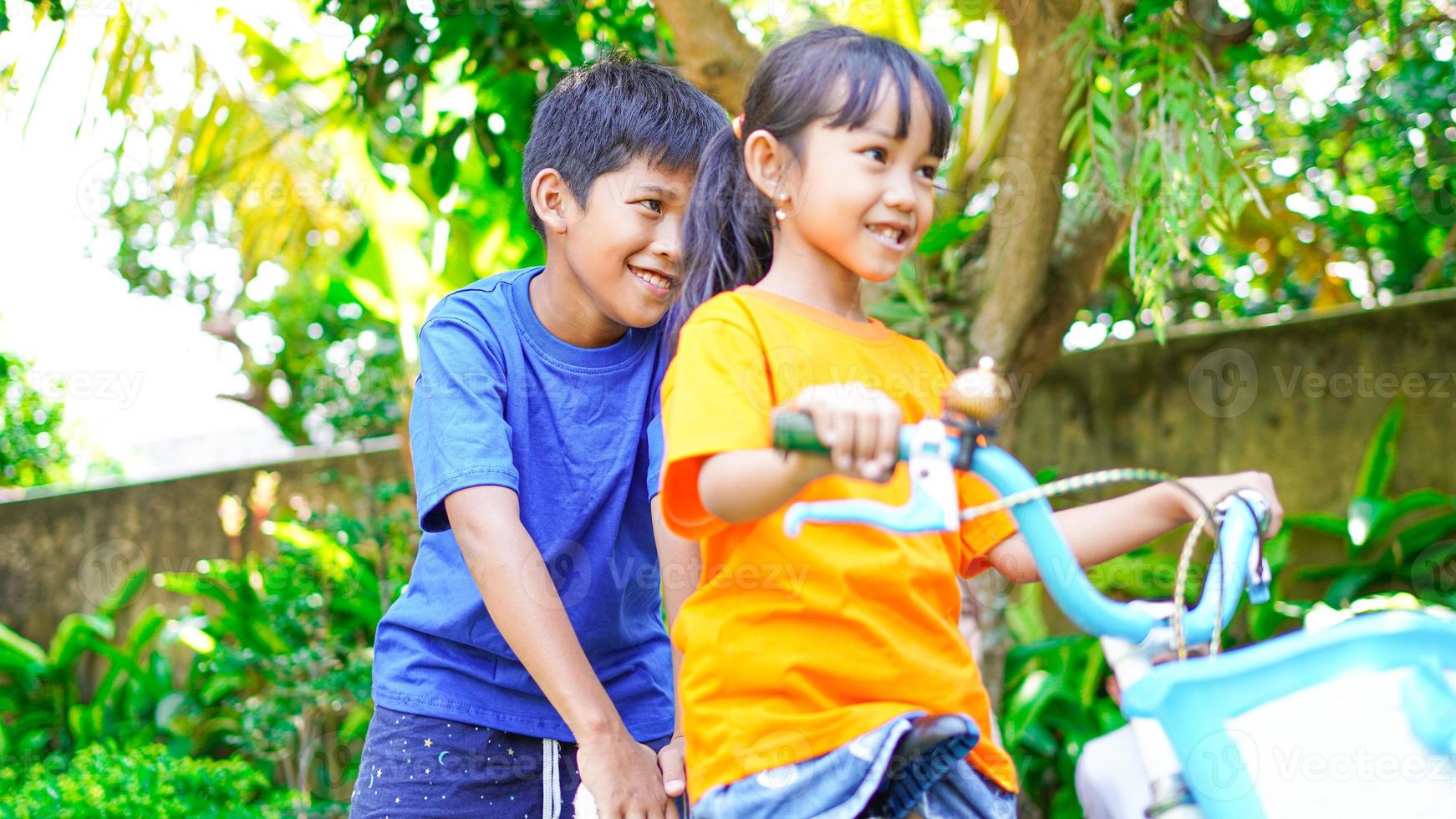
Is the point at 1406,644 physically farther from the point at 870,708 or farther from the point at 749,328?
the point at 749,328

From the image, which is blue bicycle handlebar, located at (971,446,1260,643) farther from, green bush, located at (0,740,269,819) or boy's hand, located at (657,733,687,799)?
green bush, located at (0,740,269,819)

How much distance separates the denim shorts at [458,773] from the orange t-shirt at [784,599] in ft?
1.78

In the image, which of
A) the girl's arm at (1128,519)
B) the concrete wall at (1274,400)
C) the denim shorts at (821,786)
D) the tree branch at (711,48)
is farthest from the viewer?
the concrete wall at (1274,400)

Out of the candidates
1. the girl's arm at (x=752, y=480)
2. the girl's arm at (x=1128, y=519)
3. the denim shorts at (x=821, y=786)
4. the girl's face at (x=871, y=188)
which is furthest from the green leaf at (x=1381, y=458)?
the girl's arm at (x=752, y=480)

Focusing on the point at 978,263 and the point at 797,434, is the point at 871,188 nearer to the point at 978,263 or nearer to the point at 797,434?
the point at 797,434

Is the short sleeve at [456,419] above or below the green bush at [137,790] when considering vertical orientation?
above

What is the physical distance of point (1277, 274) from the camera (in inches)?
213

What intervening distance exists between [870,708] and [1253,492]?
51 centimetres

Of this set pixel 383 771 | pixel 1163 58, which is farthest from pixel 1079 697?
pixel 383 771

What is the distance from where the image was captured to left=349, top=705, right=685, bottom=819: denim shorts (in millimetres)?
1920

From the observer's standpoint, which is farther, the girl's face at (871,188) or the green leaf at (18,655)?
the green leaf at (18,655)

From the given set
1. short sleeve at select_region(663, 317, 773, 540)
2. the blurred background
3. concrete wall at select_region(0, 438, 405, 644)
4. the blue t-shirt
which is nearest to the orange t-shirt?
short sleeve at select_region(663, 317, 773, 540)

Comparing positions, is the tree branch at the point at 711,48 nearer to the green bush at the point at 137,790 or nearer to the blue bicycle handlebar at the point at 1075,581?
the blue bicycle handlebar at the point at 1075,581

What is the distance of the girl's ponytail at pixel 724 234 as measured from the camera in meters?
1.72
